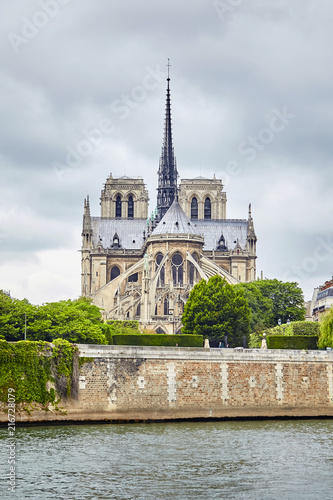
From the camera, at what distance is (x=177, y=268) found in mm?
109438

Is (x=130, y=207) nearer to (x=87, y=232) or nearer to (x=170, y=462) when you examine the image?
(x=87, y=232)

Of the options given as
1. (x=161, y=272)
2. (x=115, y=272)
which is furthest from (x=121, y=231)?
(x=161, y=272)

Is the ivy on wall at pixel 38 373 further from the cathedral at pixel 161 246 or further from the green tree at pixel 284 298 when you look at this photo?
the cathedral at pixel 161 246

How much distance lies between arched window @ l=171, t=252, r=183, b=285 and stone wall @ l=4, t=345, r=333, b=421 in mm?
58407

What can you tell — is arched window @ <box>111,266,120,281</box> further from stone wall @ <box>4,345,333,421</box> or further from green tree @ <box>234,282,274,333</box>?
stone wall @ <box>4,345,333,421</box>

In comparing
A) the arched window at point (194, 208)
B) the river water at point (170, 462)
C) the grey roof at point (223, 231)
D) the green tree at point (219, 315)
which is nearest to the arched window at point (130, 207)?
the arched window at point (194, 208)

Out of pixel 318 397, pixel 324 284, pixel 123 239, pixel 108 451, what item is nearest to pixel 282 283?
pixel 324 284

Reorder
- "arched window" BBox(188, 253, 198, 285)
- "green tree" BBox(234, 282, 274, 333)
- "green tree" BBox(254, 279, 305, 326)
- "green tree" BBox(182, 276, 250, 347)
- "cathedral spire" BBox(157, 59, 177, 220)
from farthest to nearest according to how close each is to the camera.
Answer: "cathedral spire" BBox(157, 59, 177, 220) → "arched window" BBox(188, 253, 198, 285) → "green tree" BBox(254, 279, 305, 326) → "green tree" BBox(234, 282, 274, 333) → "green tree" BBox(182, 276, 250, 347)

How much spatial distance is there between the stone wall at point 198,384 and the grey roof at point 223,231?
76716mm

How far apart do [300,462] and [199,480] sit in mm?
5168

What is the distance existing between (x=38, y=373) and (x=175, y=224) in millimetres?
67967

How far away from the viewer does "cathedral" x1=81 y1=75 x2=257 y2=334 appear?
104438 mm

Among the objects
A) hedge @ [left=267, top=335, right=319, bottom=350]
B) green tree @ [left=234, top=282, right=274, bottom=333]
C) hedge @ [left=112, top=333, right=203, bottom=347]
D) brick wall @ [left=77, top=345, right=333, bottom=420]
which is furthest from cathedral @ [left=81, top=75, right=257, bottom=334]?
brick wall @ [left=77, top=345, right=333, bottom=420]

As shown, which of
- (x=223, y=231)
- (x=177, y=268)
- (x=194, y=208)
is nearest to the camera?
(x=177, y=268)
